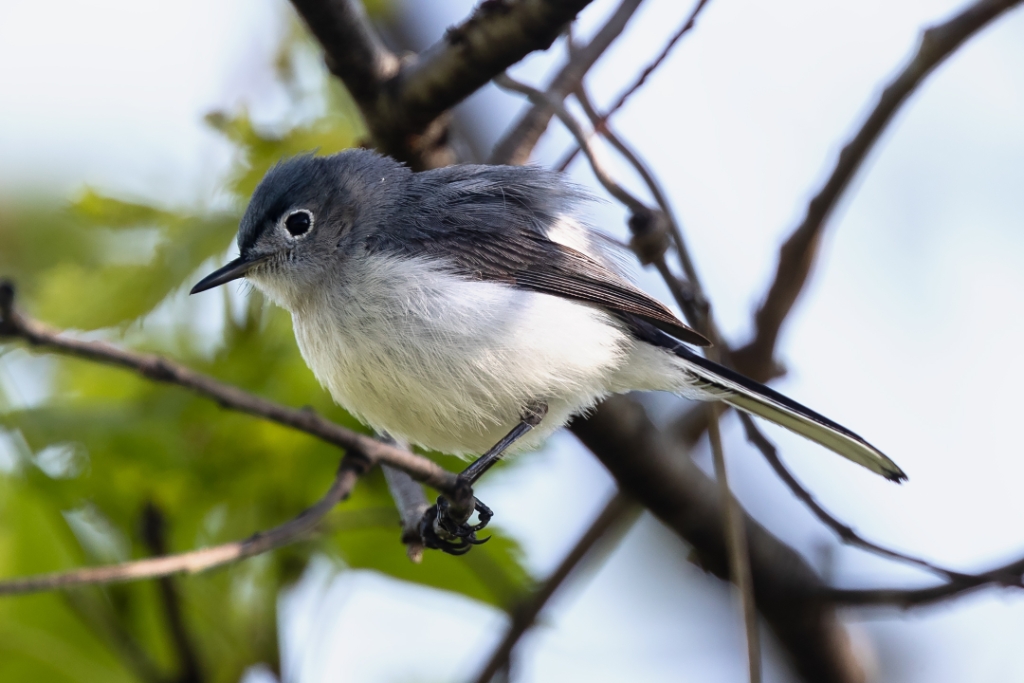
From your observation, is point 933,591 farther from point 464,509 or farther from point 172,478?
point 172,478

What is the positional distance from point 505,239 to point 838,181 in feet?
3.00

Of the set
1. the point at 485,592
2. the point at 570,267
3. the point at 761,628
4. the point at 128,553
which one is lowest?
the point at 128,553

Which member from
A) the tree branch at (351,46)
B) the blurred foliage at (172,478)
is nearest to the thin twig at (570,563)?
the blurred foliage at (172,478)

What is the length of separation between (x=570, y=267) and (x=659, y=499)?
1.95 ft

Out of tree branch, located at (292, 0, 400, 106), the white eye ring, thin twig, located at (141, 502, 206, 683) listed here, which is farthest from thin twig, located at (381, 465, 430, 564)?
tree branch, located at (292, 0, 400, 106)

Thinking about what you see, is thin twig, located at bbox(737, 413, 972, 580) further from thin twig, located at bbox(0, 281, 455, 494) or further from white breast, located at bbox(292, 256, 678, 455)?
thin twig, located at bbox(0, 281, 455, 494)

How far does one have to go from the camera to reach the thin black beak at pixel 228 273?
79.7 inches

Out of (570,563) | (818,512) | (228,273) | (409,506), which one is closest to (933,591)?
(818,512)

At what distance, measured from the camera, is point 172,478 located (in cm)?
173

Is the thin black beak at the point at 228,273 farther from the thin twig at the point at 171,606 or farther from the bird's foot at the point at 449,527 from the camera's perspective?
the bird's foot at the point at 449,527

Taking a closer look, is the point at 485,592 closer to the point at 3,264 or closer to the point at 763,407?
the point at 763,407

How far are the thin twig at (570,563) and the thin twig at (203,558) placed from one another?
0.62 meters

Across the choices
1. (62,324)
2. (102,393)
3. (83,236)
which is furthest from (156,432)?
(83,236)

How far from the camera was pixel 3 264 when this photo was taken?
3031 millimetres
